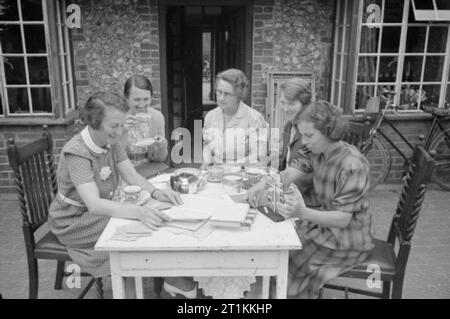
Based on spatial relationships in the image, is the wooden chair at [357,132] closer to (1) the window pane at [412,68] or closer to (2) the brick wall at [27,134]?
(1) the window pane at [412,68]

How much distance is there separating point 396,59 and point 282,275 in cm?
385

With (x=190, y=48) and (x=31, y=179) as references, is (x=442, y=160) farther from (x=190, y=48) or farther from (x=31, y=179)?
(x=190, y=48)

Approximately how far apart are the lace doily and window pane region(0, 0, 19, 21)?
12.6 ft

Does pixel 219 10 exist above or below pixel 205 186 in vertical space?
above

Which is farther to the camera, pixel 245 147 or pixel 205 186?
pixel 245 147

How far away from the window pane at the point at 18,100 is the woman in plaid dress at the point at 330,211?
358cm

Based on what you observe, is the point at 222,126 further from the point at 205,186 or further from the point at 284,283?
the point at 284,283

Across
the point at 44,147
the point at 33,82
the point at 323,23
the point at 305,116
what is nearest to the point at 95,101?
the point at 44,147

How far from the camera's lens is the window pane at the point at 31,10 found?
454cm

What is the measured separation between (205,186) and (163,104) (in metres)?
2.79

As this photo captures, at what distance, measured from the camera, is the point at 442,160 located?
16.4 ft

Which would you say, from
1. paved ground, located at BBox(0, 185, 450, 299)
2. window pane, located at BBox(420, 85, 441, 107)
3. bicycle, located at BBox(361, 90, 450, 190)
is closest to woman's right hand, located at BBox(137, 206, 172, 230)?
paved ground, located at BBox(0, 185, 450, 299)

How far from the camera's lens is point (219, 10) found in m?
9.30

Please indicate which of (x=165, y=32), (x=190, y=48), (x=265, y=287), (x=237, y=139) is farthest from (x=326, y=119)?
(x=190, y=48)
